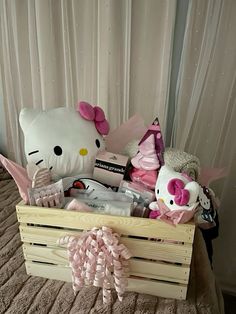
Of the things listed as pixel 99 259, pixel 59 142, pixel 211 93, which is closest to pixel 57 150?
pixel 59 142

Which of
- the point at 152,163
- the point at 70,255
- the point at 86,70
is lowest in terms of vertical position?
the point at 70,255

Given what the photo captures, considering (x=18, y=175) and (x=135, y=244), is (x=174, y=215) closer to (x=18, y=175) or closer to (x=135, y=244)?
(x=135, y=244)

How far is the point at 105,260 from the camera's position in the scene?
2.20 ft

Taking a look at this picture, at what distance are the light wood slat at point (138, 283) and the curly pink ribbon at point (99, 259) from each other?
0.18 feet

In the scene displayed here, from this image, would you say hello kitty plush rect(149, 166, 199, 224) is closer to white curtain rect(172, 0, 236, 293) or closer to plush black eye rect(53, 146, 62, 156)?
plush black eye rect(53, 146, 62, 156)

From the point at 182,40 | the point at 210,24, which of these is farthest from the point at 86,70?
the point at 210,24

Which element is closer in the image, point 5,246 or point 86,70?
point 5,246

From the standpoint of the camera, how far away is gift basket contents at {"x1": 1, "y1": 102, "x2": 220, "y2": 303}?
2.21 feet

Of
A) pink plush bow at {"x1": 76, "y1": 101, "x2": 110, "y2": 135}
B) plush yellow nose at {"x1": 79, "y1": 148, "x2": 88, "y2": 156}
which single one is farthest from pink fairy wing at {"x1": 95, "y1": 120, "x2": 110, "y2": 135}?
plush yellow nose at {"x1": 79, "y1": 148, "x2": 88, "y2": 156}

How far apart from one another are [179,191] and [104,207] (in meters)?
0.20

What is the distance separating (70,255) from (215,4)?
921 mm

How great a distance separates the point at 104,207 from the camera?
74 cm

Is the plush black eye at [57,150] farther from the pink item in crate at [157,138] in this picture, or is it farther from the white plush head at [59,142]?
the pink item in crate at [157,138]

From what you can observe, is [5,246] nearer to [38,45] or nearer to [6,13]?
[38,45]
